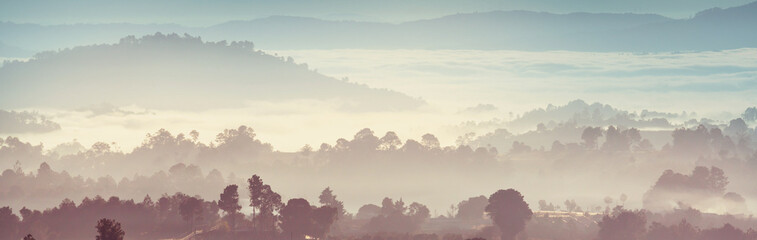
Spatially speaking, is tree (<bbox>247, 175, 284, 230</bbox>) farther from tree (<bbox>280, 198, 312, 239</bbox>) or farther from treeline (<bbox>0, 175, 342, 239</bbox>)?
tree (<bbox>280, 198, 312, 239</bbox>)

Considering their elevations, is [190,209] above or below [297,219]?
above

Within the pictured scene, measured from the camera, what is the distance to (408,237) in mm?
198375

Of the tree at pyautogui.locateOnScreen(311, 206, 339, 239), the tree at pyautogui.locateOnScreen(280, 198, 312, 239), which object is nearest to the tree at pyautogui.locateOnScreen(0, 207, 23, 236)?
the tree at pyautogui.locateOnScreen(280, 198, 312, 239)

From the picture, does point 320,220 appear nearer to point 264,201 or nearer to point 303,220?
point 303,220

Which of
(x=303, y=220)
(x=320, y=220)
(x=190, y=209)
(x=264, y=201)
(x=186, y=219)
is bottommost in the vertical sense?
(x=320, y=220)

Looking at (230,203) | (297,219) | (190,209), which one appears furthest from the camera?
(230,203)

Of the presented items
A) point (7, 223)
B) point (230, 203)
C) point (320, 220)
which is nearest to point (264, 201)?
point (230, 203)

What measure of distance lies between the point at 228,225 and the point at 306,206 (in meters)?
15.3

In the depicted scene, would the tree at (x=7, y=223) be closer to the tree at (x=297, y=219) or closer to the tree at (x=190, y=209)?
the tree at (x=190, y=209)

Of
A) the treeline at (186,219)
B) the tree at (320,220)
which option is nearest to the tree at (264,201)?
the treeline at (186,219)

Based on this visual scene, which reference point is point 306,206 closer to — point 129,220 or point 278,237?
point 278,237

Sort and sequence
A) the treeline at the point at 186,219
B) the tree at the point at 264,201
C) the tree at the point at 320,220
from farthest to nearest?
the tree at the point at 264,201
the tree at the point at 320,220
the treeline at the point at 186,219

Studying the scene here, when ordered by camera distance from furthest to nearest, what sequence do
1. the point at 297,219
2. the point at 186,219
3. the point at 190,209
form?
the point at 186,219 → the point at 190,209 → the point at 297,219

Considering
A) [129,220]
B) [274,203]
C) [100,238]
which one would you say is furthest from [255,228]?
[100,238]
